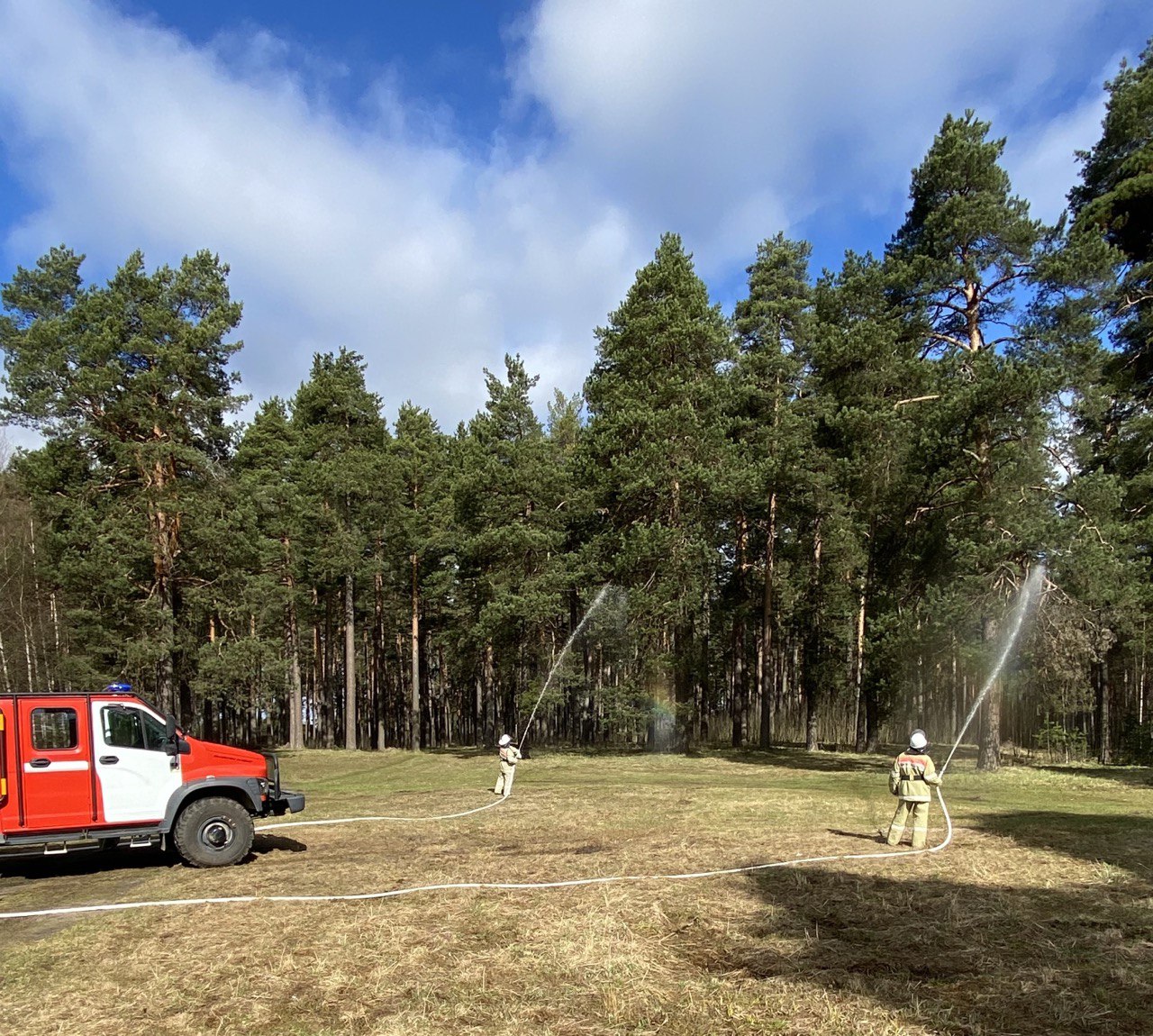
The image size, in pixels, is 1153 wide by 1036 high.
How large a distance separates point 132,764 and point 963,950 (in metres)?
9.59

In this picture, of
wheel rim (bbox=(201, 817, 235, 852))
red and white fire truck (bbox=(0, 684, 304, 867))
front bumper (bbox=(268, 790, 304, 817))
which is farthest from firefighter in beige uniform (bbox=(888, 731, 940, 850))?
wheel rim (bbox=(201, 817, 235, 852))

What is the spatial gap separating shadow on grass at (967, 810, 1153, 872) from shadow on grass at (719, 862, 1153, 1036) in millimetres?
2015

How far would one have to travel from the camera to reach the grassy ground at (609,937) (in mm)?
5516

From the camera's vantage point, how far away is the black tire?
33.3 feet

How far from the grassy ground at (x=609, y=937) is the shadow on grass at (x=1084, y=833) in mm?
81

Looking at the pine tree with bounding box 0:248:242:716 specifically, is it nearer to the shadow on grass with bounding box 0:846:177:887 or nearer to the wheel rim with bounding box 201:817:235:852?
the shadow on grass with bounding box 0:846:177:887

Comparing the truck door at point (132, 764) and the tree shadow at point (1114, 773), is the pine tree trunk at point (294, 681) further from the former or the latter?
the tree shadow at point (1114, 773)

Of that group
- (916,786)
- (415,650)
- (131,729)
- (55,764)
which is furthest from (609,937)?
(415,650)

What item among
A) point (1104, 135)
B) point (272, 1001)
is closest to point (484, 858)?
point (272, 1001)

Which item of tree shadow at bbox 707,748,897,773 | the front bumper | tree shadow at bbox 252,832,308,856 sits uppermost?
the front bumper

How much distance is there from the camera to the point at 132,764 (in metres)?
9.80

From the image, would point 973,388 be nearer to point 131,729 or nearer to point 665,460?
point 665,460

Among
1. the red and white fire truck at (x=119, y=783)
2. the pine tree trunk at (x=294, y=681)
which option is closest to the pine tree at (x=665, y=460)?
the pine tree trunk at (x=294, y=681)

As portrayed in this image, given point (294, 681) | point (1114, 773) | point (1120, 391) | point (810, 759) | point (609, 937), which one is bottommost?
point (810, 759)
